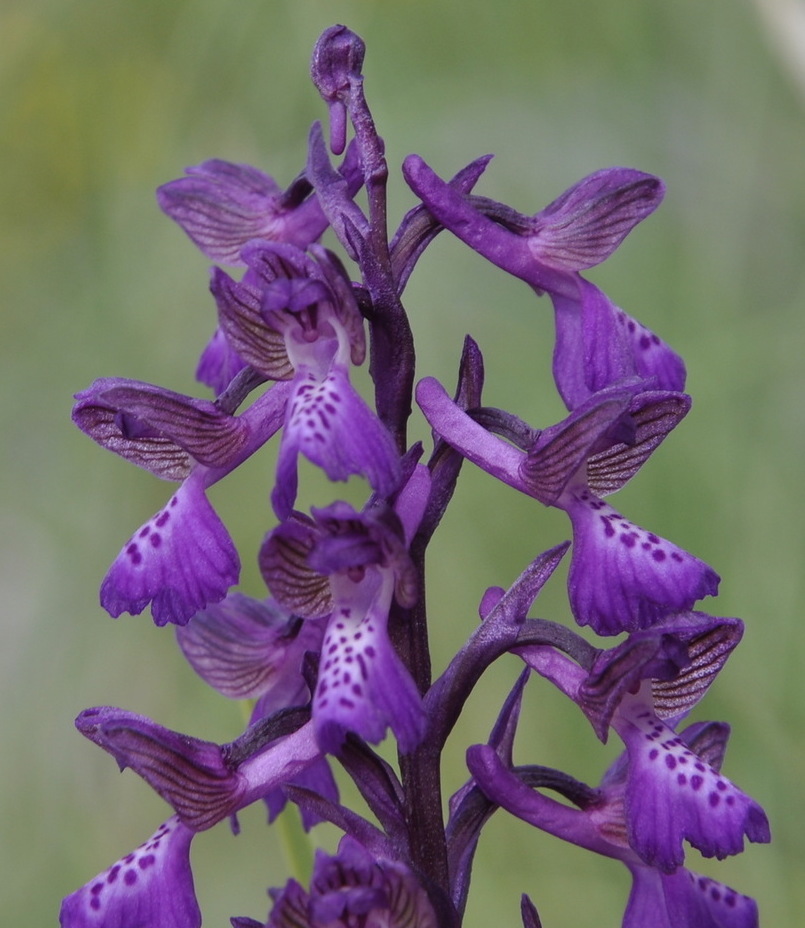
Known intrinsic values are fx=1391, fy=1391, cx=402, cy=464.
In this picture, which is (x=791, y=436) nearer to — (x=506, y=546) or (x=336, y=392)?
(x=506, y=546)

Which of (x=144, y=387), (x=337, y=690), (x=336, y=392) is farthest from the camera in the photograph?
(x=144, y=387)

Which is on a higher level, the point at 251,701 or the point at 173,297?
the point at 173,297

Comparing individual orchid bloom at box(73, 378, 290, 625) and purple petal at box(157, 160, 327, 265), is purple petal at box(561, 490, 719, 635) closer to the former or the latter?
individual orchid bloom at box(73, 378, 290, 625)

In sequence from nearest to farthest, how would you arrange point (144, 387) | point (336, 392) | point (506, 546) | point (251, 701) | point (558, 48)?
1. point (336, 392)
2. point (144, 387)
3. point (251, 701)
4. point (506, 546)
5. point (558, 48)

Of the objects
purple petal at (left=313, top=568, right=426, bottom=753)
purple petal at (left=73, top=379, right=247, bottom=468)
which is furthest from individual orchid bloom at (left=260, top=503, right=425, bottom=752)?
purple petal at (left=73, top=379, right=247, bottom=468)

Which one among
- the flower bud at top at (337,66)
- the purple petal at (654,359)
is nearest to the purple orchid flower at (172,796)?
the purple petal at (654,359)

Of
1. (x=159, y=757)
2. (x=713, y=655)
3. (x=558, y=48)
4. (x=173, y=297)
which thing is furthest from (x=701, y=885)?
(x=558, y=48)
